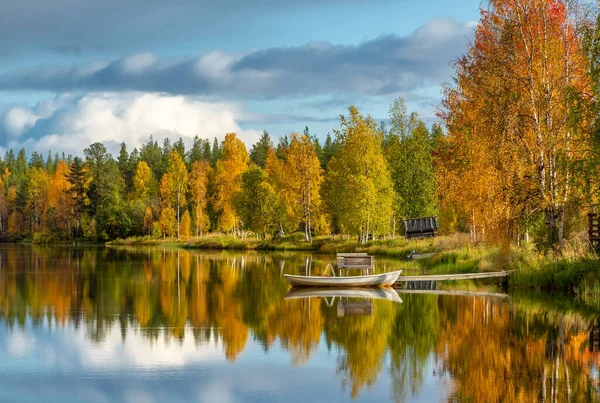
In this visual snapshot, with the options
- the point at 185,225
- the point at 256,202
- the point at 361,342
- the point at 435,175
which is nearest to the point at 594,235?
the point at 361,342

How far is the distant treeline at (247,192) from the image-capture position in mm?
64812

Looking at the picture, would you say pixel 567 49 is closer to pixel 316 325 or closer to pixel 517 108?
pixel 517 108

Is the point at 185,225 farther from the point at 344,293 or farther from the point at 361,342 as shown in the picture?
the point at 361,342

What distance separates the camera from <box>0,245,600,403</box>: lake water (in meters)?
15.6

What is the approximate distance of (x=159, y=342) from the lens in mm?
20812

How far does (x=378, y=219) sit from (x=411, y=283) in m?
26.0

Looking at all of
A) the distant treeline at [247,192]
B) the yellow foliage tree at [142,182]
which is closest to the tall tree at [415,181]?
the distant treeline at [247,192]

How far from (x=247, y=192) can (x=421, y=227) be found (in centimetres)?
2487

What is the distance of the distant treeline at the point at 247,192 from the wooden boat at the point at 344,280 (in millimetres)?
27942

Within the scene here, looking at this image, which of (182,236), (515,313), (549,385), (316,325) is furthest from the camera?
(182,236)

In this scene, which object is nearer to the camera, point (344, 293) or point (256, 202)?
point (344, 293)

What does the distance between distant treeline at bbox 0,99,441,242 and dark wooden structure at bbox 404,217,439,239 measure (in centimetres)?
314

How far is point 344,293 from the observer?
3359cm

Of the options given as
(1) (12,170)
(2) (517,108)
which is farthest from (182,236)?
(1) (12,170)
